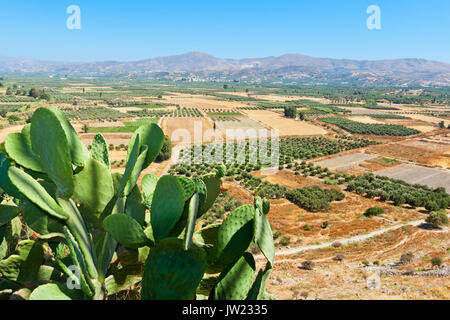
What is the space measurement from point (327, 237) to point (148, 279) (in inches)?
587

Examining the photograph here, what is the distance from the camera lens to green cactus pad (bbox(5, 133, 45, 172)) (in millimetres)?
2483

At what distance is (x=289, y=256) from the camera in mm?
13219

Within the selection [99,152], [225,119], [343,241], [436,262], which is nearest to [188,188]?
[99,152]

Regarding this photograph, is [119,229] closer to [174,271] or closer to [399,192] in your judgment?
[174,271]

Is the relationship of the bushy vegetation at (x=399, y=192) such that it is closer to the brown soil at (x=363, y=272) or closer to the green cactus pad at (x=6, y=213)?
the brown soil at (x=363, y=272)

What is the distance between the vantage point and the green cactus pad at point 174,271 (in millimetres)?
2002

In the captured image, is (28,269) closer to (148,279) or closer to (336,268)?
(148,279)

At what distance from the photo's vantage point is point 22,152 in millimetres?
2562

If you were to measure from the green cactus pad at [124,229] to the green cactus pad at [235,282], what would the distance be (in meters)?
0.69

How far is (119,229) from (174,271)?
0.51 m

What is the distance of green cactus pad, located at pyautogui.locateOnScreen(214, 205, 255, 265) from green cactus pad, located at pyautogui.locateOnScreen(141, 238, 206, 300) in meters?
0.29

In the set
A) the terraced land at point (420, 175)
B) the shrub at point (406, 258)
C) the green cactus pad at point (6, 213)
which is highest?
the green cactus pad at point (6, 213)

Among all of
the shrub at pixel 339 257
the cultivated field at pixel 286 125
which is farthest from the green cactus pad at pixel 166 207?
the cultivated field at pixel 286 125

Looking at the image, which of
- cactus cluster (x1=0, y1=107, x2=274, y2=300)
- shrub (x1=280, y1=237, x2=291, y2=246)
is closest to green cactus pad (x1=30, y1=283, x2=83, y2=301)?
cactus cluster (x1=0, y1=107, x2=274, y2=300)
